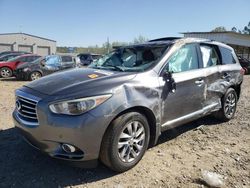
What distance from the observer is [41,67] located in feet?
52.0

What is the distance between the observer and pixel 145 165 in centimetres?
418

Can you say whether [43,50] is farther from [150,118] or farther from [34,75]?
[150,118]

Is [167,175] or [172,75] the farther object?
[172,75]

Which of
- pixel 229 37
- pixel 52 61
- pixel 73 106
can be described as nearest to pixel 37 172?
pixel 73 106

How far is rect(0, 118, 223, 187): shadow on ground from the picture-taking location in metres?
3.67

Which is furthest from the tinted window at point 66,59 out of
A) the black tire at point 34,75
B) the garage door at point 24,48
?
the garage door at point 24,48

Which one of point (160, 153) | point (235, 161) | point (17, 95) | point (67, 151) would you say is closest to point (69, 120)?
point (67, 151)

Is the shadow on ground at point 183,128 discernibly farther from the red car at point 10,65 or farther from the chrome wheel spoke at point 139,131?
the red car at point 10,65

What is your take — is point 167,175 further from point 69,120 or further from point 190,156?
point 69,120

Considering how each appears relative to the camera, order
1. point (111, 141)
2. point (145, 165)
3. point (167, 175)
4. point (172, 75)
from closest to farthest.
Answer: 1. point (111, 141)
2. point (167, 175)
3. point (145, 165)
4. point (172, 75)

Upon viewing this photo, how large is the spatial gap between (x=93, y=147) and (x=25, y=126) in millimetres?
928

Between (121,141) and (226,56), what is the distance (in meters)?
3.57

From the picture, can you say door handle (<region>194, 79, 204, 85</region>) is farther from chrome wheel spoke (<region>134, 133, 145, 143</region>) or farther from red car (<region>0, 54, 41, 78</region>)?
red car (<region>0, 54, 41, 78</region>)

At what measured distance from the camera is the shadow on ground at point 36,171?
12.1 ft
